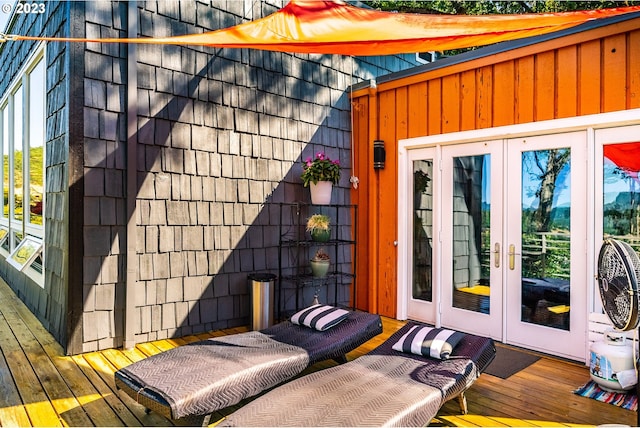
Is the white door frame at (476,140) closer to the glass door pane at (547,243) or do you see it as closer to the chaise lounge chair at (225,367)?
the glass door pane at (547,243)

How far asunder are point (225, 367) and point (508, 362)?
8.16 feet

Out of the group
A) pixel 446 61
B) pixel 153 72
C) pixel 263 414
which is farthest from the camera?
pixel 446 61

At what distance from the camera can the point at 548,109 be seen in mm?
3875

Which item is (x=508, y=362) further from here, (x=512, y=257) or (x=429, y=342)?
(x=429, y=342)

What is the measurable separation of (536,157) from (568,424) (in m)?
2.36

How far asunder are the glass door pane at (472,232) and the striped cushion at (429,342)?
4.66ft

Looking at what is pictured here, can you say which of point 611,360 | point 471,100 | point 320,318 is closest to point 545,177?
point 471,100

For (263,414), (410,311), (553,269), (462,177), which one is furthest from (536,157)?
(263,414)

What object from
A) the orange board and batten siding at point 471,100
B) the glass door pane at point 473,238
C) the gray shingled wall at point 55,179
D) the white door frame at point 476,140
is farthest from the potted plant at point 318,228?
the gray shingled wall at point 55,179

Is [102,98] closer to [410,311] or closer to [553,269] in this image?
[410,311]

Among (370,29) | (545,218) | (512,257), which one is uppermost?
(370,29)

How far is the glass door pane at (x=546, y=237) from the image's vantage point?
383 cm

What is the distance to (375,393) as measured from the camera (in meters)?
2.30

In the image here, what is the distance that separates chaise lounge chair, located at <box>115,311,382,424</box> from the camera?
7.57 feet
